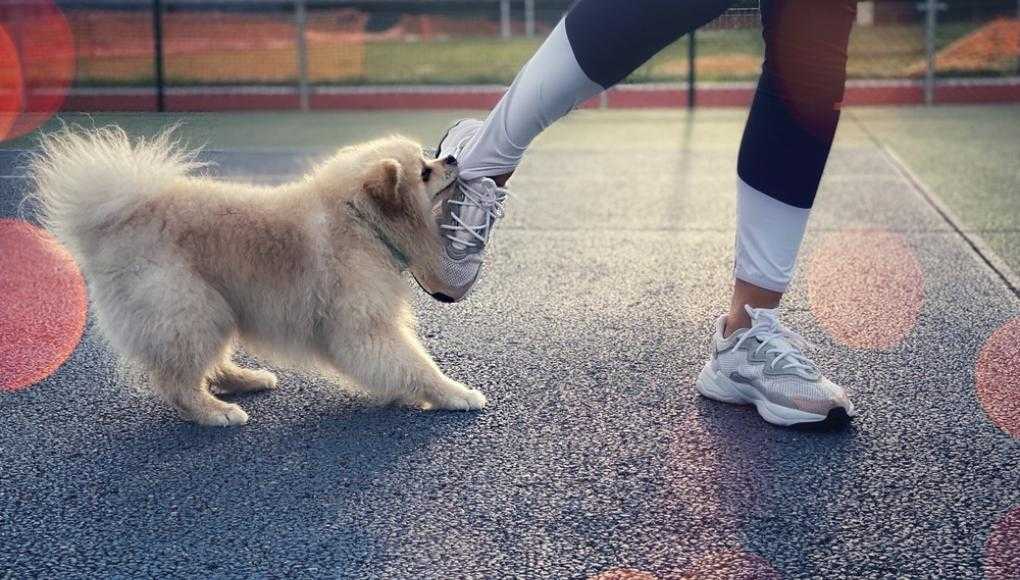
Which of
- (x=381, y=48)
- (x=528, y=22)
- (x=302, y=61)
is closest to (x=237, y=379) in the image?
(x=302, y=61)

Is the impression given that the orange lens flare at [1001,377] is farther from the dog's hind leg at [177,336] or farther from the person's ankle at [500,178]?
the dog's hind leg at [177,336]

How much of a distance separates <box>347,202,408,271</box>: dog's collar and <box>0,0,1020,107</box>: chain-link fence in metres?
7.46

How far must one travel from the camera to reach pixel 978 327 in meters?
3.37

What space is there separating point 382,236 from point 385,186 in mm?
127

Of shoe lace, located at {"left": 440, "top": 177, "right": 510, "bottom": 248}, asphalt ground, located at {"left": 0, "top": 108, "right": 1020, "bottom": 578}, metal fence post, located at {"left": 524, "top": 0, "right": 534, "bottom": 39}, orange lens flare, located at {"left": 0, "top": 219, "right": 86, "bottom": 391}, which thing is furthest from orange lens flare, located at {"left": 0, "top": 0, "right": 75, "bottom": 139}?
shoe lace, located at {"left": 440, "top": 177, "right": 510, "bottom": 248}

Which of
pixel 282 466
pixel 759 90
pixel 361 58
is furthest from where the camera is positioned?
pixel 361 58

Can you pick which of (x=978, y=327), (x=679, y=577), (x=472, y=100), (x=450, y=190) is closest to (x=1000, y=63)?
(x=472, y=100)

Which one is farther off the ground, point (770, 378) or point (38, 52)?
point (770, 378)

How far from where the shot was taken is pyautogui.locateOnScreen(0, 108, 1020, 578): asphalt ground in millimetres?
1946

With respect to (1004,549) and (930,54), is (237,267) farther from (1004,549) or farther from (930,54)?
(930,54)

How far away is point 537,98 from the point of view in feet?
8.96

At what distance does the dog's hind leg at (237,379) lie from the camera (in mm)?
2932

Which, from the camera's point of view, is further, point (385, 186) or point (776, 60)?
point (385, 186)

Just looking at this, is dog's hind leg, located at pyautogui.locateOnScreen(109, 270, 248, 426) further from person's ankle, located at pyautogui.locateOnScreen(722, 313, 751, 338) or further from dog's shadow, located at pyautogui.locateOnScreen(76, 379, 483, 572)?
person's ankle, located at pyautogui.locateOnScreen(722, 313, 751, 338)
